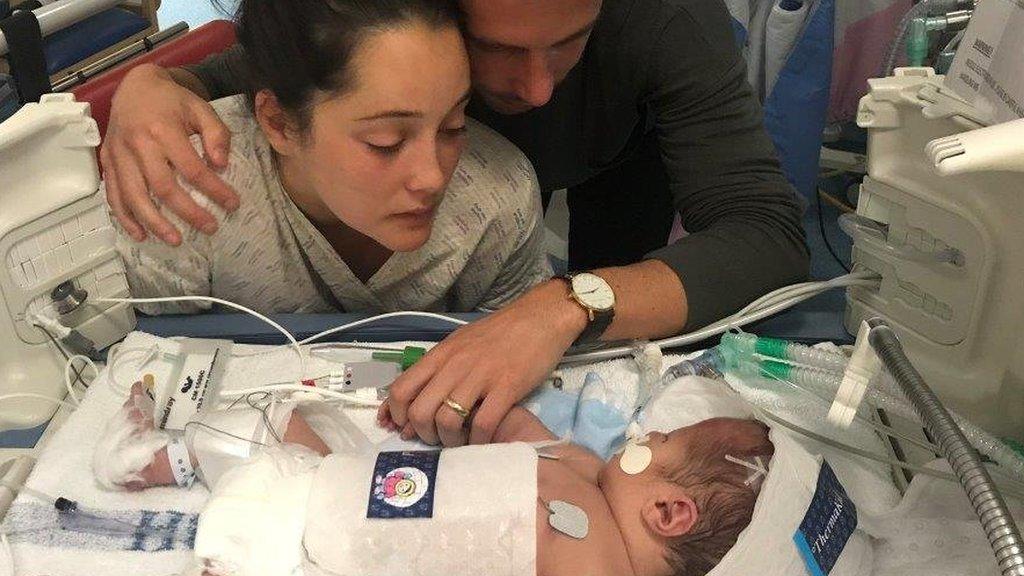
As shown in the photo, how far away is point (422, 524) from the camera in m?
0.96

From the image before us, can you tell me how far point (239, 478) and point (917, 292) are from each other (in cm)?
92

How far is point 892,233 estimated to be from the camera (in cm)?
121

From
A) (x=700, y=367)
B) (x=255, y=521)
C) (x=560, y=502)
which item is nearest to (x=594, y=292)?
(x=700, y=367)

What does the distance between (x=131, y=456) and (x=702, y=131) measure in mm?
934

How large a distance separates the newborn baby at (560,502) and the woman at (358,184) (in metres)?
0.32

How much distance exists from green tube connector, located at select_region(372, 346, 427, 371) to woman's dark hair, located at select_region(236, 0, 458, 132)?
0.35 m

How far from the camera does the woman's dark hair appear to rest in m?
1.05

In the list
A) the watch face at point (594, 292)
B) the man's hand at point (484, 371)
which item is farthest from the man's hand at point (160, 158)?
the watch face at point (594, 292)

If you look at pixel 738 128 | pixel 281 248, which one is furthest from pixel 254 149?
pixel 738 128

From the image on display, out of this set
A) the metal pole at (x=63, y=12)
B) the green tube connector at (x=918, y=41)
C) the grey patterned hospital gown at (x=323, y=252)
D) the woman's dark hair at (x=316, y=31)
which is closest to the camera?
the woman's dark hair at (x=316, y=31)

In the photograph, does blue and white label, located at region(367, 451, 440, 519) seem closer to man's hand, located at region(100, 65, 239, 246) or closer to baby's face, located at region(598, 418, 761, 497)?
baby's face, located at region(598, 418, 761, 497)

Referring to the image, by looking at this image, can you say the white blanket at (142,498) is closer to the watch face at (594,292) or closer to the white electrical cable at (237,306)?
the white electrical cable at (237,306)

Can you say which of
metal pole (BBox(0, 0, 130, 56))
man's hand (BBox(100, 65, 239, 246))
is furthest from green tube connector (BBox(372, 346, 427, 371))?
metal pole (BBox(0, 0, 130, 56))

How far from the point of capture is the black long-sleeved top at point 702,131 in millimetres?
1281
